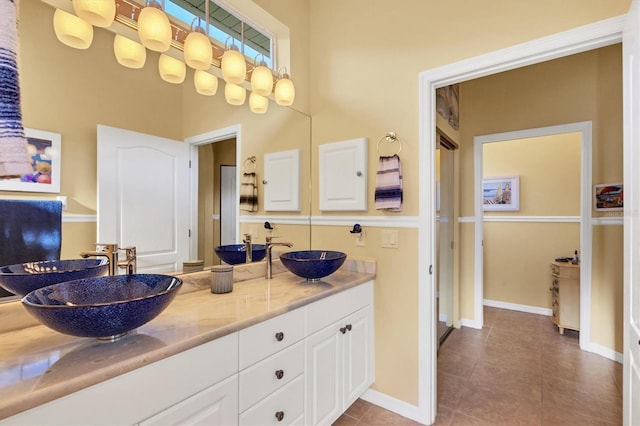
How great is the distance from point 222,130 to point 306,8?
54.5 inches

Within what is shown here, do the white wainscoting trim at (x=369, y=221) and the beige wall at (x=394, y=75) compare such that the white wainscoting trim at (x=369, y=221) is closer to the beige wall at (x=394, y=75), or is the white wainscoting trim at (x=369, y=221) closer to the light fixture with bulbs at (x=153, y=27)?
the beige wall at (x=394, y=75)

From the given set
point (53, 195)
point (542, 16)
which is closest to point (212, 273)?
point (53, 195)

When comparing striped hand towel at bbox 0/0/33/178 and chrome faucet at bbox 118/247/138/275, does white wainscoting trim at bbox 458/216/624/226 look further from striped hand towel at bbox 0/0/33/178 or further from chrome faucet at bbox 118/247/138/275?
striped hand towel at bbox 0/0/33/178

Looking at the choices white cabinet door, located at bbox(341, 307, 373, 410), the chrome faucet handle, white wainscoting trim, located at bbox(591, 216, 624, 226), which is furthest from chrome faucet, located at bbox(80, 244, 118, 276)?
white wainscoting trim, located at bbox(591, 216, 624, 226)

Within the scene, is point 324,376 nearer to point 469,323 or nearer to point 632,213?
point 632,213

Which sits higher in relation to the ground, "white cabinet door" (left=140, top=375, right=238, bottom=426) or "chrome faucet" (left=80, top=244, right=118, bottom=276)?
"chrome faucet" (left=80, top=244, right=118, bottom=276)

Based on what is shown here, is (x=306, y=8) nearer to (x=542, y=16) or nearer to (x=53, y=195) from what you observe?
(x=542, y=16)

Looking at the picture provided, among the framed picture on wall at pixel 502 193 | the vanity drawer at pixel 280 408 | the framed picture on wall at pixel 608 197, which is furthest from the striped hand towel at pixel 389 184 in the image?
the framed picture on wall at pixel 502 193

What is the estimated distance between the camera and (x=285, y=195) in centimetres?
238

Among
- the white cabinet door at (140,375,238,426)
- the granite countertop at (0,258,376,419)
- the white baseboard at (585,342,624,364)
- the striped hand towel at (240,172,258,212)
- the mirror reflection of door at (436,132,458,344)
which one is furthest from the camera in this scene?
the mirror reflection of door at (436,132,458,344)

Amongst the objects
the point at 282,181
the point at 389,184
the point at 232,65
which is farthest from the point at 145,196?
the point at 389,184

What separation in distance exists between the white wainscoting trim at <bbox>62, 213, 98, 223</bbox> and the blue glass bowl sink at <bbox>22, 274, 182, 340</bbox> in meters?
0.32

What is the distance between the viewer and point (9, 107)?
91 centimetres

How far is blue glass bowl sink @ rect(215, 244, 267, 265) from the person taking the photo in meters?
1.91
